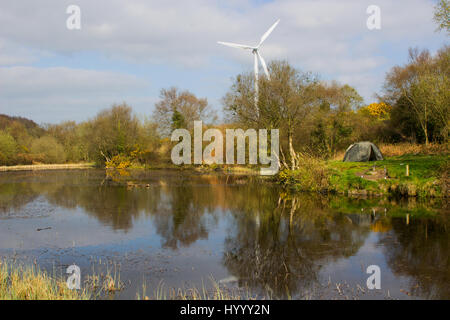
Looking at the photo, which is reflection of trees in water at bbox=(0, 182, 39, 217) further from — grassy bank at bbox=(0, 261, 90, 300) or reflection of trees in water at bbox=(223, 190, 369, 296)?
grassy bank at bbox=(0, 261, 90, 300)

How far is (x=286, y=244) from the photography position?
36.0 ft

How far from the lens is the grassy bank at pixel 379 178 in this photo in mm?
18266

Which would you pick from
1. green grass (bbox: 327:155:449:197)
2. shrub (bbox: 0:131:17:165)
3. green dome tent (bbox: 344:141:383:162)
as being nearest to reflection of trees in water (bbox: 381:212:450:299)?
green grass (bbox: 327:155:449:197)

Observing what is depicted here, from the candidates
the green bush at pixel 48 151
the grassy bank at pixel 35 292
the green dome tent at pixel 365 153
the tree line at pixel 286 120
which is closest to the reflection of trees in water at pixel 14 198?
the grassy bank at pixel 35 292

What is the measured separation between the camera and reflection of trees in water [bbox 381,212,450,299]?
25.1 ft

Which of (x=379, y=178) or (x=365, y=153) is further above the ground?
(x=365, y=153)

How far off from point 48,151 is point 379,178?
5240cm

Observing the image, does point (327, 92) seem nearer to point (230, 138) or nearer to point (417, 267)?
point (230, 138)

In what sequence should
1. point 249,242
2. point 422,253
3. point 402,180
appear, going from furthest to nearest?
point 402,180 → point 249,242 → point 422,253

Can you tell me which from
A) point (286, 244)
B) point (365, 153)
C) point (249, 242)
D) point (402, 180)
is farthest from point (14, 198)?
point (365, 153)

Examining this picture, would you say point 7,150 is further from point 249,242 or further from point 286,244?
point 286,244

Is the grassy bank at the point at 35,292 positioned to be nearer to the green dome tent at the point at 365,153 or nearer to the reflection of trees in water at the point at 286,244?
the reflection of trees in water at the point at 286,244

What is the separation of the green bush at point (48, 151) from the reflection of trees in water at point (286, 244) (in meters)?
50.3

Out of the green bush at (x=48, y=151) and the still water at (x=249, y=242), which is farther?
the green bush at (x=48, y=151)
